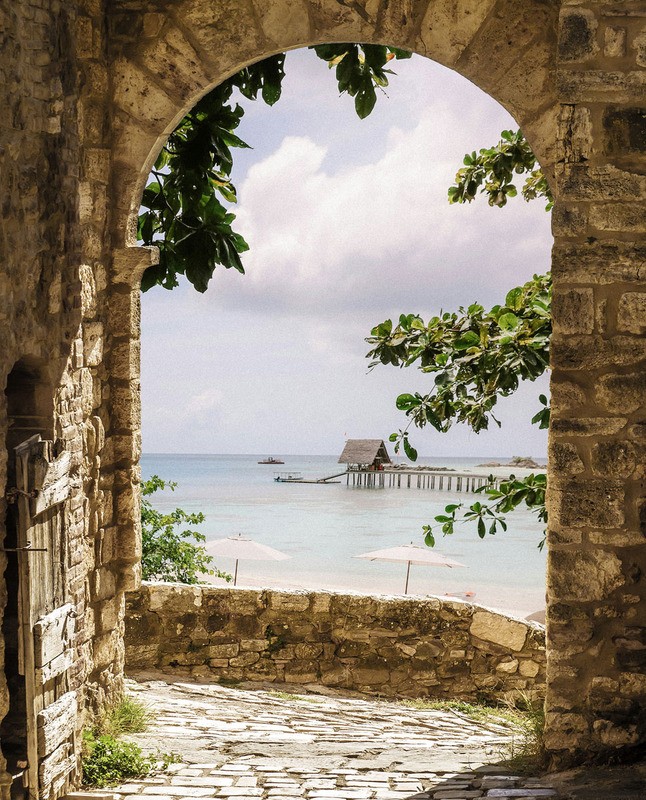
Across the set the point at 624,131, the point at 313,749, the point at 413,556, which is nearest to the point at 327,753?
the point at 313,749

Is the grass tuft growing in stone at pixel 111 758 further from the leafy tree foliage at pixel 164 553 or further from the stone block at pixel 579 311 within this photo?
the leafy tree foliage at pixel 164 553

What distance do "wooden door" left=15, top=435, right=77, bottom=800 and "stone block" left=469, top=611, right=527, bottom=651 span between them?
10.6 feet

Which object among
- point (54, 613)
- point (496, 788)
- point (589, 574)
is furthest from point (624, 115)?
point (54, 613)

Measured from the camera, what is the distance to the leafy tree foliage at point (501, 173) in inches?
247

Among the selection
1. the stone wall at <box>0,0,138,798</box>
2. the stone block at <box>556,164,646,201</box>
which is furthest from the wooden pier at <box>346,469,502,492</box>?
the stone block at <box>556,164,646,201</box>

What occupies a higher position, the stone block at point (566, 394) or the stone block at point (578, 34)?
the stone block at point (578, 34)

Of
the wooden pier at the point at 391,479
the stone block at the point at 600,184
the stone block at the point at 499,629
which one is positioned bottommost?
the wooden pier at the point at 391,479

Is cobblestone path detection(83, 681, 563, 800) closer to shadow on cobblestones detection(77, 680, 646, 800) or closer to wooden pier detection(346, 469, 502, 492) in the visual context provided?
shadow on cobblestones detection(77, 680, 646, 800)

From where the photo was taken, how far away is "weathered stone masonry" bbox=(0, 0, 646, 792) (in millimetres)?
3537

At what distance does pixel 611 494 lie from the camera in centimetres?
355

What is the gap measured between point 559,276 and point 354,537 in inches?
1075

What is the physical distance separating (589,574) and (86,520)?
2227mm

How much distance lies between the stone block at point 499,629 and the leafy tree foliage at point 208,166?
9.49 ft

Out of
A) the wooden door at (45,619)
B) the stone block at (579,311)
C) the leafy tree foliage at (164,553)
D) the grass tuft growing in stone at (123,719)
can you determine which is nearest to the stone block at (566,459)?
the stone block at (579,311)
